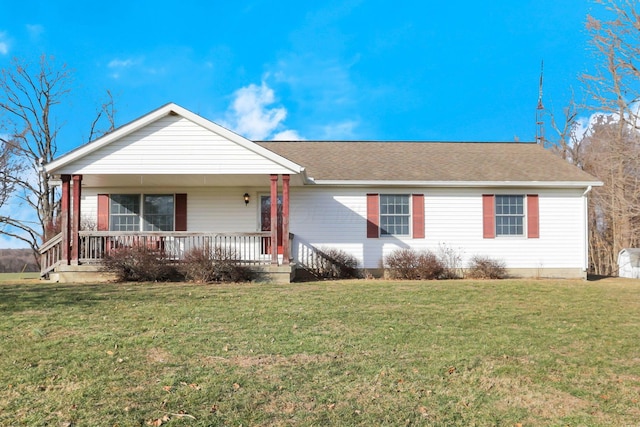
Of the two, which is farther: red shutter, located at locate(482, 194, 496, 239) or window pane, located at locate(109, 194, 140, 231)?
window pane, located at locate(109, 194, 140, 231)

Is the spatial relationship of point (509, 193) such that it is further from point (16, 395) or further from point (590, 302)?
point (16, 395)

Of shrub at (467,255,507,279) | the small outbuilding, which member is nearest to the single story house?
shrub at (467,255,507,279)

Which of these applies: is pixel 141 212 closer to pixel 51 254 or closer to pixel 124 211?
pixel 124 211

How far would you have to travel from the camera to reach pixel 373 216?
50.9 ft

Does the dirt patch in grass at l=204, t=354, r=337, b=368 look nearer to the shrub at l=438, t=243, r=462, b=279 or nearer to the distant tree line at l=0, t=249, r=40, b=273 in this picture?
the shrub at l=438, t=243, r=462, b=279

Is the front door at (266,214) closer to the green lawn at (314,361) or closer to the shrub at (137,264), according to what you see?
the shrub at (137,264)

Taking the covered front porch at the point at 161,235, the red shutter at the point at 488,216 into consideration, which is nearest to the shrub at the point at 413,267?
the red shutter at the point at 488,216

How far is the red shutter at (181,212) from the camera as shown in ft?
51.3

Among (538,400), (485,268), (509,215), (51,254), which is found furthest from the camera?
(509,215)

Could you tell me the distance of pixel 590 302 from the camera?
1023 centimetres

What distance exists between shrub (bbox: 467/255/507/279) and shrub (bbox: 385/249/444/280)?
1.14 m

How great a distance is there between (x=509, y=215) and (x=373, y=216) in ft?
14.4

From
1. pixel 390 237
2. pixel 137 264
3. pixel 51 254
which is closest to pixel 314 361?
pixel 137 264

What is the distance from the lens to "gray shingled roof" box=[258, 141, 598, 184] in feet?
51.5
